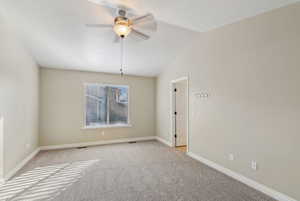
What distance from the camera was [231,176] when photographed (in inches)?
108

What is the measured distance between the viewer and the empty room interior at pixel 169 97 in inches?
83.5

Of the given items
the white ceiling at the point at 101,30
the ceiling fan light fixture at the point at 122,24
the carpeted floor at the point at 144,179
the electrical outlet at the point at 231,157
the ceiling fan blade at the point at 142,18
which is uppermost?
the white ceiling at the point at 101,30

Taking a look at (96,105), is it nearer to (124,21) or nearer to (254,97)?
(124,21)

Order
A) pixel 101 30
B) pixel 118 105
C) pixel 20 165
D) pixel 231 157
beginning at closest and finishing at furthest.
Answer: pixel 231 157
pixel 101 30
pixel 20 165
pixel 118 105

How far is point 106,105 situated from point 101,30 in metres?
2.88

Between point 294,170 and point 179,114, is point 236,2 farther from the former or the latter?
point 179,114

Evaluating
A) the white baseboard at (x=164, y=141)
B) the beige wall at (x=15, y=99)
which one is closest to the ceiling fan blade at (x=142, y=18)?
the beige wall at (x=15, y=99)

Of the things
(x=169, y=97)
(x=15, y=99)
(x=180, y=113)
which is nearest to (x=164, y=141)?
(x=180, y=113)

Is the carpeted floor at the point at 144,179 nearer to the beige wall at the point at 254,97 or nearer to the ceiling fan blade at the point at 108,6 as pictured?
the beige wall at the point at 254,97

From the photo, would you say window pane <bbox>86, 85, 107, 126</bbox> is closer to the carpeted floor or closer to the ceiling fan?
A: the carpeted floor

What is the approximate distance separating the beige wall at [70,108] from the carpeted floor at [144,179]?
0.66 meters

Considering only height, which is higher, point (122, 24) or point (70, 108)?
point (122, 24)

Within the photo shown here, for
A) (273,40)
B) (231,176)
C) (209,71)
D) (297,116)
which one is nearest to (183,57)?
(209,71)

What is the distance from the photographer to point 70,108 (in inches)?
182
